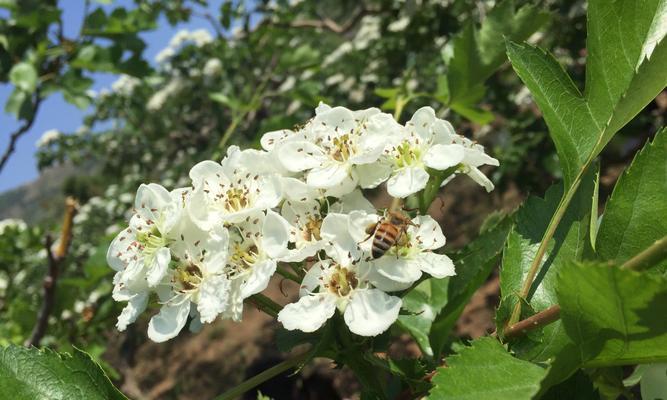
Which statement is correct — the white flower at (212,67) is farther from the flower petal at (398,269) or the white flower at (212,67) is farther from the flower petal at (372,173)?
the flower petal at (398,269)

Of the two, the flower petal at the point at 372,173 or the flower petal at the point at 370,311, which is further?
the flower petal at the point at 372,173

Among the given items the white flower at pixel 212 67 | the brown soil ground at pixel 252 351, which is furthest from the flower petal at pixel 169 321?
the white flower at pixel 212 67

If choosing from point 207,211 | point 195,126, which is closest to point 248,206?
point 207,211

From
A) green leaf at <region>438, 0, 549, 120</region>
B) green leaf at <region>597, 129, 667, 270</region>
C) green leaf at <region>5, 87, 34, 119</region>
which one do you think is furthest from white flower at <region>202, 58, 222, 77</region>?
green leaf at <region>597, 129, 667, 270</region>

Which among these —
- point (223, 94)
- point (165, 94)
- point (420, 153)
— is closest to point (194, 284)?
point (420, 153)

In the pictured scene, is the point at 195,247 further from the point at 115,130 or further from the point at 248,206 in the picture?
the point at 115,130

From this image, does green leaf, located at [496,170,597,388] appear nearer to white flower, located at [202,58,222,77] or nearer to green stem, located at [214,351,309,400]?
green stem, located at [214,351,309,400]
